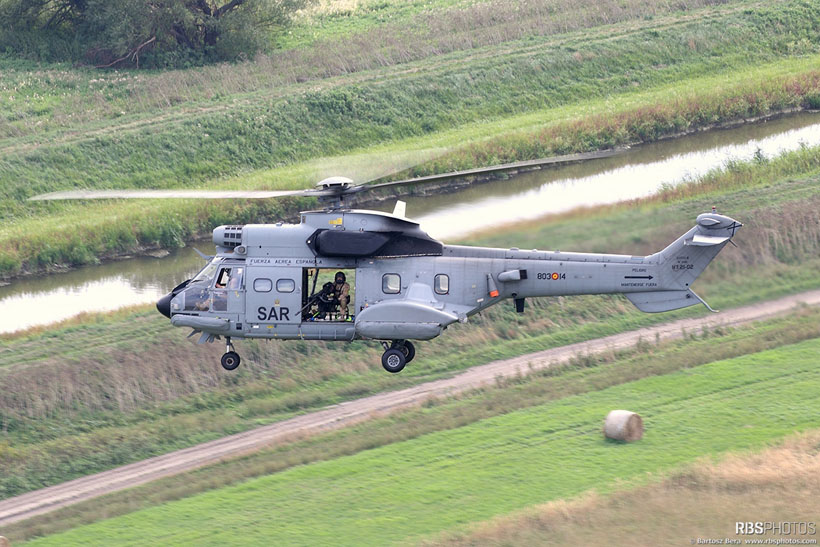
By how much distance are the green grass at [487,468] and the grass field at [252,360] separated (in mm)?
4127

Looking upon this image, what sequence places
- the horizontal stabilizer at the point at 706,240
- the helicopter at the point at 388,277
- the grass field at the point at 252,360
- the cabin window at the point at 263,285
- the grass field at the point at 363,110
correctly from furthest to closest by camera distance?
the grass field at the point at 363,110
the grass field at the point at 252,360
the cabin window at the point at 263,285
the horizontal stabilizer at the point at 706,240
the helicopter at the point at 388,277

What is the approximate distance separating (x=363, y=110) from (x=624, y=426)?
94.8 ft

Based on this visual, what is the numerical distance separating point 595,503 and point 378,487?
499 centimetres

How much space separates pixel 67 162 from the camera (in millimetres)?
47219

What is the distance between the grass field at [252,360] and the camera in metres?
28.9

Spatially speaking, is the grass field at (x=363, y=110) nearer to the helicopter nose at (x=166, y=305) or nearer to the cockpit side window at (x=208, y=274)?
the helicopter nose at (x=166, y=305)

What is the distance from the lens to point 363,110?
51.9 meters

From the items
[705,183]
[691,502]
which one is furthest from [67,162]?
[691,502]

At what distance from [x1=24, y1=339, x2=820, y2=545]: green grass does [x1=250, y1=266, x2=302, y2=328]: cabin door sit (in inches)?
157

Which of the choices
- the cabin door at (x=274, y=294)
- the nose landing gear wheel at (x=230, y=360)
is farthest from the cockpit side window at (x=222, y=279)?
the nose landing gear wheel at (x=230, y=360)

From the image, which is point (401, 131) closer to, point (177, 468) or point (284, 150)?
point (284, 150)

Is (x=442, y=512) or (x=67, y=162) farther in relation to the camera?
(x=67, y=162)

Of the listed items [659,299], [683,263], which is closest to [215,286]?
[659,299]

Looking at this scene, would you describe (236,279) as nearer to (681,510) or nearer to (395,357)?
(395,357)
